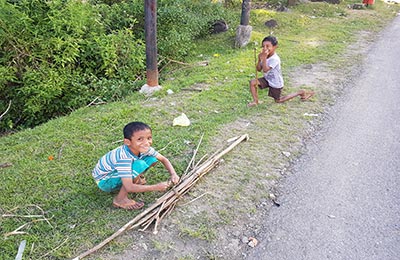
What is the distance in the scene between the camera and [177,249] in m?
2.65

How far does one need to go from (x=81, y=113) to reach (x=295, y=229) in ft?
11.1

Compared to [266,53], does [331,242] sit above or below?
below

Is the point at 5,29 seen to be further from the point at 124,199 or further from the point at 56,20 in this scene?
the point at 124,199

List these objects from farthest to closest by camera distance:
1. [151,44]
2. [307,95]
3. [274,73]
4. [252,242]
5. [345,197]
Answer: [151,44], [307,95], [274,73], [345,197], [252,242]

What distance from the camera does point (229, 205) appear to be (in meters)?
3.12

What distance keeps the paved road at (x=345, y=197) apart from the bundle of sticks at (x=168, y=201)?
2.40 ft

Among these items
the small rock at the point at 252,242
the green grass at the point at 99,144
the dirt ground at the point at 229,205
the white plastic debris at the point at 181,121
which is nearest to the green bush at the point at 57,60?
the green grass at the point at 99,144

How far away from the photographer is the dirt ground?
8.74ft

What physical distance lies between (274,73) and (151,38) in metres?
1.91

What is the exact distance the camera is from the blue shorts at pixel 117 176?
2941 mm

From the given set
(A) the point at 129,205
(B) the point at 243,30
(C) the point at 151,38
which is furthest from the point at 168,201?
(B) the point at 243,30

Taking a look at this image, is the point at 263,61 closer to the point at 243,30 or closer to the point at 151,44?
the point at 151,44

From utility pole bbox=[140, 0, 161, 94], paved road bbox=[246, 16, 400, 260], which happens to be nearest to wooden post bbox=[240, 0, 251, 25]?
utility pole bbox=[140, 0, 161, 94]

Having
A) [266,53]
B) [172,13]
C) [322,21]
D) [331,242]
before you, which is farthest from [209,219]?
Result: [322,21]
